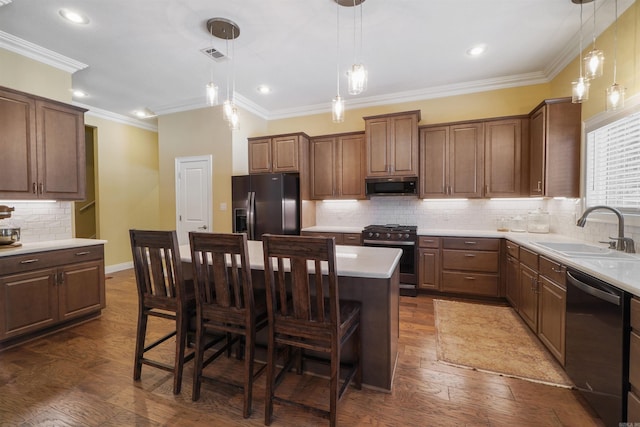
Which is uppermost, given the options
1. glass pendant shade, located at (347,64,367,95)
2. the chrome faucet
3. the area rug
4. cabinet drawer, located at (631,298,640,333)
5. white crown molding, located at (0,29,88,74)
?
→ white crown molding, located at (0,29,88,74)

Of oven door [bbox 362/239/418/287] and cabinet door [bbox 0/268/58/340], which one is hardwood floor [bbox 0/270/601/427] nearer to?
cabinet door [bbox 0/268/58/340]

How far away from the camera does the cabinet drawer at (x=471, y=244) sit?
351 cm

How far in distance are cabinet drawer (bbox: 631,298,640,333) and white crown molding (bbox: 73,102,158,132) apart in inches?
262

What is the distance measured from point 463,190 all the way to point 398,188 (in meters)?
0.89

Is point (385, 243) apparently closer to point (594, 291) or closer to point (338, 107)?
point (338, 107)

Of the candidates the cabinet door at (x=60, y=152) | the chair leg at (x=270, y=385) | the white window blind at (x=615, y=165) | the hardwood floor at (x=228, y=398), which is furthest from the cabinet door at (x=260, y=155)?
the white window blind at (x=615, y=165)

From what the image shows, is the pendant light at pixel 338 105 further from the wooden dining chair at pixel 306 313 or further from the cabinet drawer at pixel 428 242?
the cabinet drawer at pixel 428 242

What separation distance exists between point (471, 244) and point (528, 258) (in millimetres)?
889

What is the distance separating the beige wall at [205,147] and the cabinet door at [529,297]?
3.98 metres

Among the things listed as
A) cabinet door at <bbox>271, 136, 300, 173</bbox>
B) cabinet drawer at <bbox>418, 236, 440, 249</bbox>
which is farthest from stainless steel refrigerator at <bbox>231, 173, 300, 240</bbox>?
cabinet drawer at <bbox>418, 236, 440, 249</bbox>

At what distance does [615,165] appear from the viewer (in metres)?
2.51

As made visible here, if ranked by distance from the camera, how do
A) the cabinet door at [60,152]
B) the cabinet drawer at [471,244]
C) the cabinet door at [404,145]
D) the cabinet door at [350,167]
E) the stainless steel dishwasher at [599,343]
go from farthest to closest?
the cabinet door at [350,167] < the cabinet door at [404,145] < the cabinet drawer at [471,244] < the cabinet door at [60,152] < the stainless steel dishwasher at [599,343]

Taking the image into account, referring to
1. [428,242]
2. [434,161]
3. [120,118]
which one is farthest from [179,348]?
[120,118]

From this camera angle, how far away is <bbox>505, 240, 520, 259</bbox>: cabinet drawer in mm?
3025
